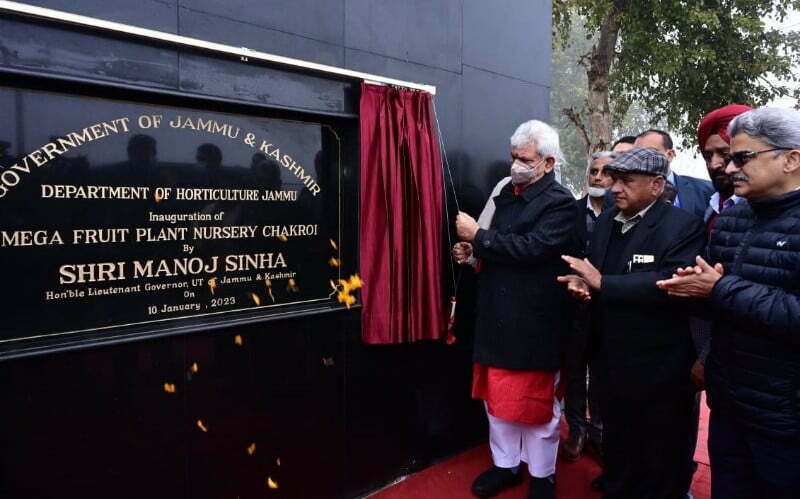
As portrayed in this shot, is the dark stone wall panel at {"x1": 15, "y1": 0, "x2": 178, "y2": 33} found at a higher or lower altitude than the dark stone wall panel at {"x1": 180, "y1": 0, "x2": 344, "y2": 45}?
lower

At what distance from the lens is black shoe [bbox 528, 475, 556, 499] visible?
3117 millimetres

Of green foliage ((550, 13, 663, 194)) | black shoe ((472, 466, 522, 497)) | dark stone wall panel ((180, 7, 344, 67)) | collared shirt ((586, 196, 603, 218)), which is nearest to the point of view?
dark stone wall panel ((180, 7, 344, 67))

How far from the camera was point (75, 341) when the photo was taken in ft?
7.31

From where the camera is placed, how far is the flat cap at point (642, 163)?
2.53m

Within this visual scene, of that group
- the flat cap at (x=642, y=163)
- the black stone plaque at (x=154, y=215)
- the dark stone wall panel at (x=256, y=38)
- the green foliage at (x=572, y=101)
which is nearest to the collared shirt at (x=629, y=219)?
the flat cap at (x=642, y=163)

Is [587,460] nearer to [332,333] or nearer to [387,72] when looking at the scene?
[332,333]

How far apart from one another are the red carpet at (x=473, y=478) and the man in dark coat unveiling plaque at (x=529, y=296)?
338mm

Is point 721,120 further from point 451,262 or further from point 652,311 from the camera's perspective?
point 451,262

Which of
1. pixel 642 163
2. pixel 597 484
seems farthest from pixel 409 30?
pixel 597 484

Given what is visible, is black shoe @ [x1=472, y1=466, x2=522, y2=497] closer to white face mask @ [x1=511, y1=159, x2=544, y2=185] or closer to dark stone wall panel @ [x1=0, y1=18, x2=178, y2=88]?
white face mask @ [x1=511, y1=159, x2=544, y2=185]

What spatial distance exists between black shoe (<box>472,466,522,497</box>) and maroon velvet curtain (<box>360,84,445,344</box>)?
0.89m

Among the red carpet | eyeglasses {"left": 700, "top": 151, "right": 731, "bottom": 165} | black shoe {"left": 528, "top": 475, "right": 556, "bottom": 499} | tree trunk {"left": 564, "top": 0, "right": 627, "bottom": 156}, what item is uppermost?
tree trunk {"left": 564, "top": 0, "right": 627, "bottom": 156}

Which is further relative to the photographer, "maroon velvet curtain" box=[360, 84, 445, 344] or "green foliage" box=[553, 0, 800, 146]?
"green foliage" box=[553, 0, 800, 146]

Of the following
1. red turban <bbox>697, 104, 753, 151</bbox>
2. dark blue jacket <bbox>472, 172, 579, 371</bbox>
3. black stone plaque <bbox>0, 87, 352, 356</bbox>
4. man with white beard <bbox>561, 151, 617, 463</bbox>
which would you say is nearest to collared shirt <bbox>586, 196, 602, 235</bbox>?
man with white beard <bbox>561, 151, 617, 463</bbox>
